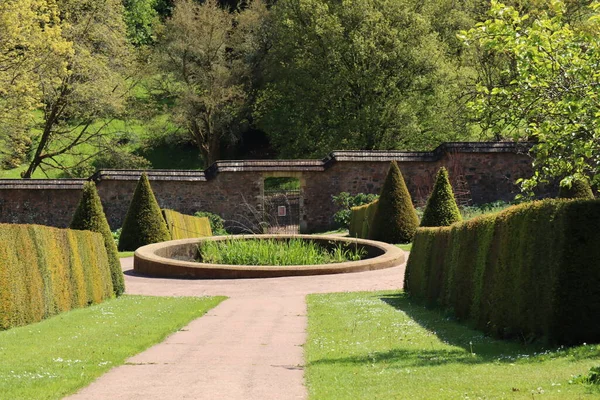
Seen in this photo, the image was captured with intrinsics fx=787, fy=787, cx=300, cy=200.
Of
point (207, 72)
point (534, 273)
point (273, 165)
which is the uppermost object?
point (207, 72)

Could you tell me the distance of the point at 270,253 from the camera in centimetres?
2112

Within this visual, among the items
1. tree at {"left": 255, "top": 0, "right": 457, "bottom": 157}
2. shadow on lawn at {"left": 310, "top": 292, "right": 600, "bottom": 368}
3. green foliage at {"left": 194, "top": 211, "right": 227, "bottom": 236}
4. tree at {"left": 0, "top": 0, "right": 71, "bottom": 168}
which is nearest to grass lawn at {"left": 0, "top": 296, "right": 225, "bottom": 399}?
shadow on lawn at {"left": 310, "top": 292, "right": 600, "bottom": 368}

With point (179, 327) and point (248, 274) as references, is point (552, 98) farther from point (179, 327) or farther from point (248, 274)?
point (248, 274)

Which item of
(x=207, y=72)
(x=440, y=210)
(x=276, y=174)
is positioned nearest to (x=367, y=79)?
(x=276, y=174)

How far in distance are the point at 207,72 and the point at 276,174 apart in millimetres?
15749

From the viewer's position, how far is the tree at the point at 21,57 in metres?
30.0

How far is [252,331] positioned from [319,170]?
2316 centimetres

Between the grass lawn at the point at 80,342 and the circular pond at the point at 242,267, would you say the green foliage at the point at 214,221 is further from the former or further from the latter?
the grass lawn at the point at 80,342

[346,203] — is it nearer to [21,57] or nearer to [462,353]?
[21,57]

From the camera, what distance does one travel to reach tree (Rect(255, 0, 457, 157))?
1574 inches

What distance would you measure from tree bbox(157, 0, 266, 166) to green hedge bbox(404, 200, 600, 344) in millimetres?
36109

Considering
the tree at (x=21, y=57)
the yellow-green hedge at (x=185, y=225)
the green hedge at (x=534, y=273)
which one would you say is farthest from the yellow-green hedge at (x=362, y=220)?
the green hedge at (x=534, y=273)

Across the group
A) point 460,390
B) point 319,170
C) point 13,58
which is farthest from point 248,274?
point 13,58

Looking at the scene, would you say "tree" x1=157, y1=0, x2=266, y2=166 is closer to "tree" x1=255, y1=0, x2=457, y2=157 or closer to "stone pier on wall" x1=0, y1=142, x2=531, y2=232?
"tree" x1=255, y1=0, x2=457, y2=157
